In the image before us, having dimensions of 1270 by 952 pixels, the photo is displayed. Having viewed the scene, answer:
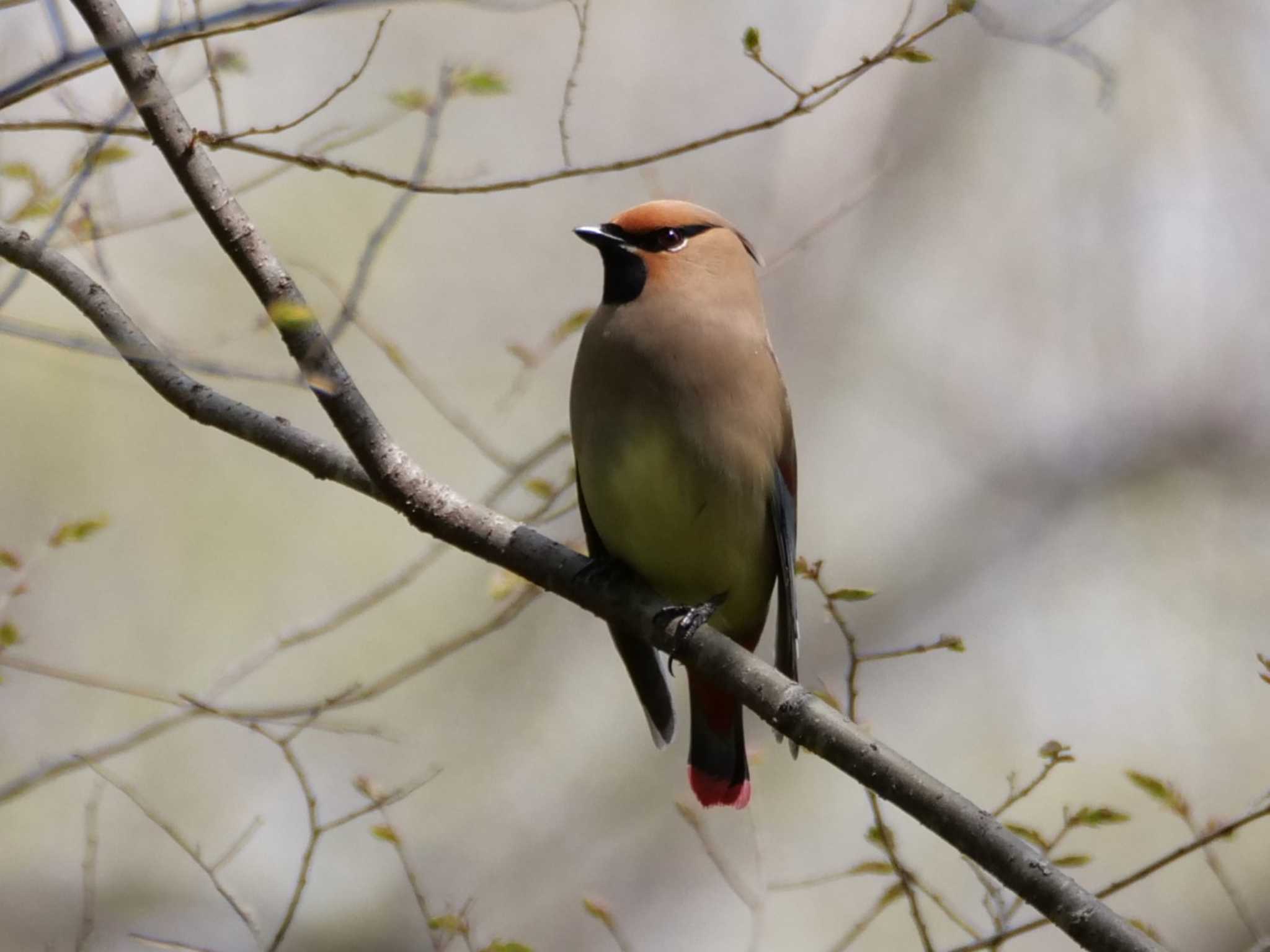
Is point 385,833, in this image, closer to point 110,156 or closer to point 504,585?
point 504,585

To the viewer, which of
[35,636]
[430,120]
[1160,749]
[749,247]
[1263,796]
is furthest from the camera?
[1160,749]

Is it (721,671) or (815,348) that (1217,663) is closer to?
(815,348)

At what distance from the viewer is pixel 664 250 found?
4.40 metres

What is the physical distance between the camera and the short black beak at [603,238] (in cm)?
439

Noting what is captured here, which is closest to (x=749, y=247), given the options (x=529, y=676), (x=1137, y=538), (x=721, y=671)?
(x=721, y=671)

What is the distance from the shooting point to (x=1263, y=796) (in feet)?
9.87

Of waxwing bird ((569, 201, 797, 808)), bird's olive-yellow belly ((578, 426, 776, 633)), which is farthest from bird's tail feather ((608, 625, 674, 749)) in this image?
bird's olive-yellow belly ((578, 426, 776, 633))

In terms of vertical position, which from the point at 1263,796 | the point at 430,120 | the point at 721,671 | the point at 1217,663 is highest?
the point at 1217,663

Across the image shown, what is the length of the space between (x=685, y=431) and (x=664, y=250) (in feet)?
2.15

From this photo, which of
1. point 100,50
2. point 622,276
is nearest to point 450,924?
point 622,276

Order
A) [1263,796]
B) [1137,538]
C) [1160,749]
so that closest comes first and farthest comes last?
[1263,796]
[1160,749]
[1137,538]

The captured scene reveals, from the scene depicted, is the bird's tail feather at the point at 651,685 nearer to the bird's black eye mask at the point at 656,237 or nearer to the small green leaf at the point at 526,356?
the small green leaf at the point at 526,356

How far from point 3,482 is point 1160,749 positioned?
20.9 ft

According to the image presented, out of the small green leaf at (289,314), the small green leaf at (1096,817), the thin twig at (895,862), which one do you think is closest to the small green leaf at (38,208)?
the small green leaf at (289,314)
